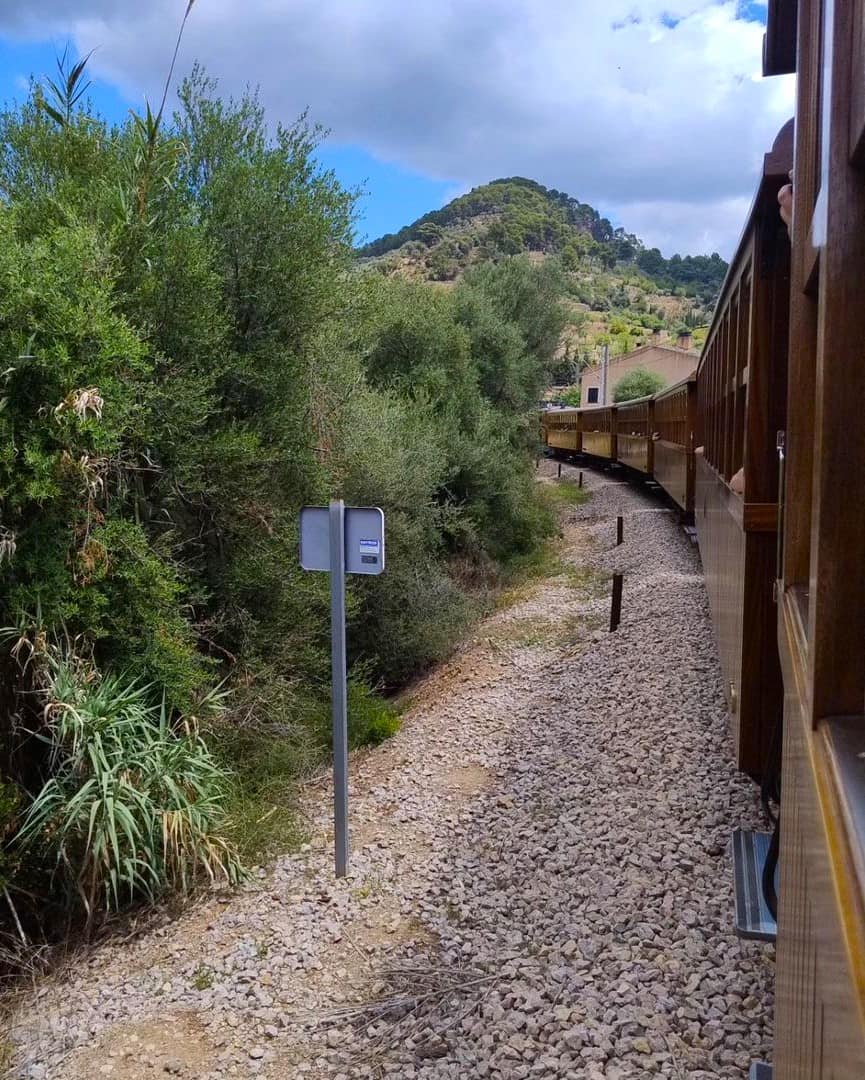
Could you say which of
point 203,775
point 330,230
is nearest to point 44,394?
point 203,775

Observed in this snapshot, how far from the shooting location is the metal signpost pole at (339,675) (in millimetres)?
4707

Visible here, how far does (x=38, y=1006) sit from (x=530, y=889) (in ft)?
8.32

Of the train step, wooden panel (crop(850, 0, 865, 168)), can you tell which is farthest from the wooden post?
wooden panel (crop(850, 0, 865, 168))

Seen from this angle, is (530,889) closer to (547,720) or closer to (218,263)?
(547,720)

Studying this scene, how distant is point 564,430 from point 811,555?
1407 inches

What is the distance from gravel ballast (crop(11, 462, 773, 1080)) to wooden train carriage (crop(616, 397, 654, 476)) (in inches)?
452

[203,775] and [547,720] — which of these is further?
[547,720]

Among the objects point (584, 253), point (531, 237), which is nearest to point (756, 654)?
point (531, 237)

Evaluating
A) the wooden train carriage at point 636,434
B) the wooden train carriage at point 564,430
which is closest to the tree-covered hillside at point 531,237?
the wooden train carriage at point 564,430

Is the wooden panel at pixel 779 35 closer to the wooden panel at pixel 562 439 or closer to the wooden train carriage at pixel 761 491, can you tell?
the wooden train carriage at pixel 761 491

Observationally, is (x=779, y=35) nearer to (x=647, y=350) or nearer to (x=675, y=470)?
(x=675, y=470)

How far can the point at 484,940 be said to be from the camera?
12.9ft

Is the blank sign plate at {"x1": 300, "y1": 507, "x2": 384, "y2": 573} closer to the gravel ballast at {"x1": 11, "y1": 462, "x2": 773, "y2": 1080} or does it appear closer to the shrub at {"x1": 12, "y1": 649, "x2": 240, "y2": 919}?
the shrub at {"x1": 12, "y1": 649, "x2": 240, "y2": 919}

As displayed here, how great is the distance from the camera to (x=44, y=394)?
191 inches
